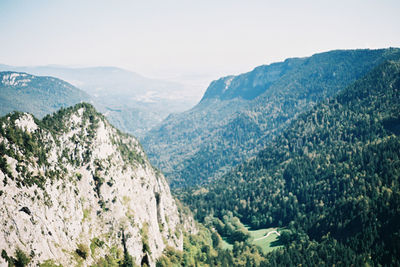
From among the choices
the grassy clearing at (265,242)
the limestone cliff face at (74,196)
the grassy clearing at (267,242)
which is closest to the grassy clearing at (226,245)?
the grassy clearing at (265,242)

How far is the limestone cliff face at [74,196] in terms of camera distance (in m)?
68.6

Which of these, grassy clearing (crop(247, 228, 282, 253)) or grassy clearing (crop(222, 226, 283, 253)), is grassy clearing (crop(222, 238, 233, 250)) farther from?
grassy clearing (crop(247, 228, 282, 253))

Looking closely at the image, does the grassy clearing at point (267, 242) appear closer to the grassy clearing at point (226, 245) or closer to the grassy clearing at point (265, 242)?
the grassy clearing at point (265, 242)

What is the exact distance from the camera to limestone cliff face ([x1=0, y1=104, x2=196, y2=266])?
68625 mm

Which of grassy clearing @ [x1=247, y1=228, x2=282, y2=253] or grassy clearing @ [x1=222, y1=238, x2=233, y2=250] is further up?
grassy clearing @ [x1=247, y1=228, x2=282, y2=253]

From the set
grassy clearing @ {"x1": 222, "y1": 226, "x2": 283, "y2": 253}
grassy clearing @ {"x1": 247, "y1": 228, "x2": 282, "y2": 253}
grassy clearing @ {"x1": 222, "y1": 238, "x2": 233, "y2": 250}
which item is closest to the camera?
grassy clearing @ {"x1": 247, "y1": 228, "x2": 282, "y2": 253}

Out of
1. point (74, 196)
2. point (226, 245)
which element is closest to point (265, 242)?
point (226, 245)

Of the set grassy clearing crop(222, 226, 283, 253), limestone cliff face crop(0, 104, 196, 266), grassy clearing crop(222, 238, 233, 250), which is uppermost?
limestone cliff face crop(0, 104, 196, 266)

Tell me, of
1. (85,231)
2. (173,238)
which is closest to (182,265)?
(173,238)

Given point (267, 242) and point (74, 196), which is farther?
point (267, 242)

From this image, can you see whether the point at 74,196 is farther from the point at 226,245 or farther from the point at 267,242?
the point at 267,242

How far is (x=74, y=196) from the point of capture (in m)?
91.3

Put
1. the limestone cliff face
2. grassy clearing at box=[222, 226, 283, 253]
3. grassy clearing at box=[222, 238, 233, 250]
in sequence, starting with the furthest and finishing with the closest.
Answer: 1. grassy clearing at box=[222, 238, 233, 250]
2. grassy clearing at box=[222, 226, 283, 253]
3. the limestone cliff face

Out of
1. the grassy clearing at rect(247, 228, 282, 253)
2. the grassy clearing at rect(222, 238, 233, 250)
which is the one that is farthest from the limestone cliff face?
the grassy clearing at rect(247, 228, 282, 253)
